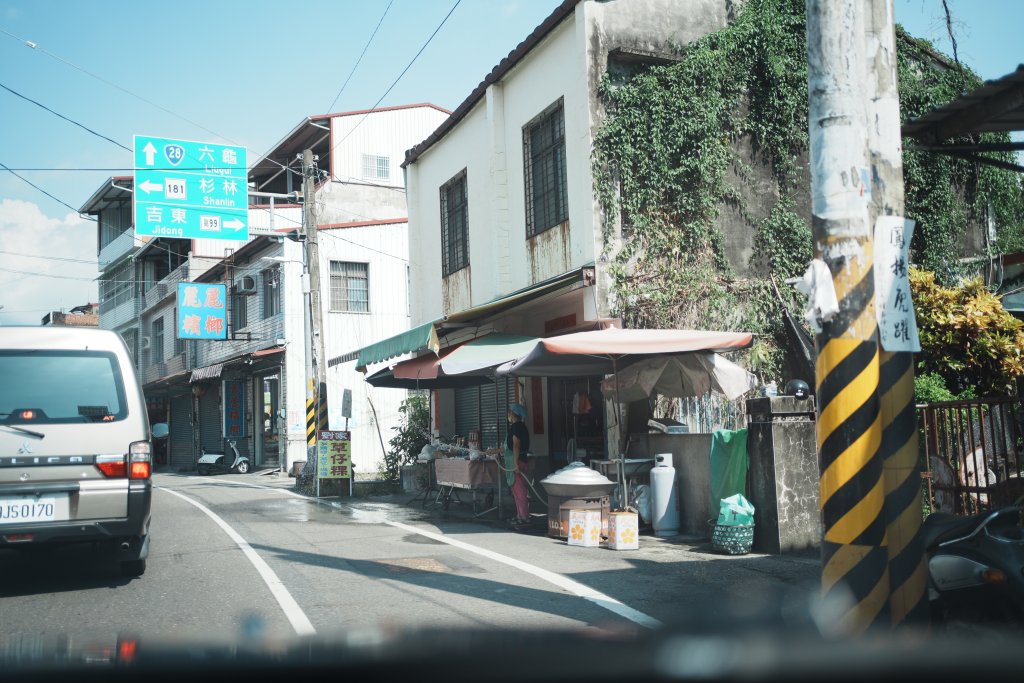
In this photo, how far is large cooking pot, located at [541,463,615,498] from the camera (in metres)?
10.4

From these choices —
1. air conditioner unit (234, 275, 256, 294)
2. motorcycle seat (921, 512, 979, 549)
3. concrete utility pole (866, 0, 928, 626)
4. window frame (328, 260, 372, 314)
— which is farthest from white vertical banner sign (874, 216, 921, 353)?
air conditioner unit (234, 275, 256, 294)

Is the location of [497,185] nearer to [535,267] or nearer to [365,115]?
[535,267]

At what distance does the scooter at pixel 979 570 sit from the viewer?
4785mm

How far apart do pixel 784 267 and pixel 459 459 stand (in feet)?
20.4

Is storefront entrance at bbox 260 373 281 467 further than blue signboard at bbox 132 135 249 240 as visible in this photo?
Yes

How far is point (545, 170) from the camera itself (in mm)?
15375

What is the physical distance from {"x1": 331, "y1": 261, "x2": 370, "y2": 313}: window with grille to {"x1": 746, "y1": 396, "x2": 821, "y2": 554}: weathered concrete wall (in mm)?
19560

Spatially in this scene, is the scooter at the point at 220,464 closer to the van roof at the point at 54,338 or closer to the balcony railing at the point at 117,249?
the balcony railing at the point at 117,249

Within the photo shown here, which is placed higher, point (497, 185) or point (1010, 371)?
point (497, 185)

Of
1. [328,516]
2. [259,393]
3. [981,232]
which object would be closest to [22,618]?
[328,516]

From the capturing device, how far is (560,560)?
904cm

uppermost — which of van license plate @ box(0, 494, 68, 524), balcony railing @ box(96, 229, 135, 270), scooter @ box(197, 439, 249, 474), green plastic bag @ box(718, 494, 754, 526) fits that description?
balcony railing @ box(96, 229, 135, 270)

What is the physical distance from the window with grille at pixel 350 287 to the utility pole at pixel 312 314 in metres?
6.83

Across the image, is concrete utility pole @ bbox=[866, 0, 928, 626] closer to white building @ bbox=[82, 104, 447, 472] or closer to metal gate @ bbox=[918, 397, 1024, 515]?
metal gate @ bbox=[918, 397, 1024, 515]
